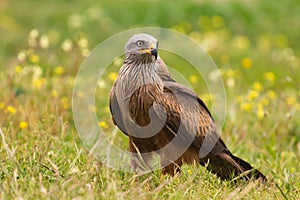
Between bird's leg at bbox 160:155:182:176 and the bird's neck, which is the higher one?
the bird's neck

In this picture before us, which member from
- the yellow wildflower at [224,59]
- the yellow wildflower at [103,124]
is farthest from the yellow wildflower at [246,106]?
the yellow wildflower at [224,59]

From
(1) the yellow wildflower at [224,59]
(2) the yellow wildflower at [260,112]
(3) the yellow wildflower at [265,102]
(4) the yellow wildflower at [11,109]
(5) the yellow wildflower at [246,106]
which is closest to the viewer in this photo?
(4) the yellow wildflower at [11,109]

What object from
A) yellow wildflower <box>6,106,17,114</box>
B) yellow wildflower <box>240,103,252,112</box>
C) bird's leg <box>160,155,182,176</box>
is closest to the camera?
bird's leg <box>160,155,182,176</box>

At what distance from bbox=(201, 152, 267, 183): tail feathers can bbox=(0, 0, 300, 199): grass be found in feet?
0.57

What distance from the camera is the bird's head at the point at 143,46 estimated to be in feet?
17.1

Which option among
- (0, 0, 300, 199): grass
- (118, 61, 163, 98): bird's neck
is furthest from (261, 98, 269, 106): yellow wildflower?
(118, 61, 163, 98): bird's neck

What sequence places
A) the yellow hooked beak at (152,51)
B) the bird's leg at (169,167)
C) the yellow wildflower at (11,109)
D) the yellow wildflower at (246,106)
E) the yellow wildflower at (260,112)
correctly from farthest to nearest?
1. the yellow wildflower at (246,106)
2. the yellow wildflower at (260,112)
3. the yellow wildflower at (11,109)
4. the bird's leg at (169,167)
5. the yellow hooked beak at (152,51)

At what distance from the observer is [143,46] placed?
5.26 meters

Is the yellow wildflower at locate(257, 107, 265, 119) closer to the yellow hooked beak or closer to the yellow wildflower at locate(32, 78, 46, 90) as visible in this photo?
the yellow hooked beak

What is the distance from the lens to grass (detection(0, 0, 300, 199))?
15.0 ft

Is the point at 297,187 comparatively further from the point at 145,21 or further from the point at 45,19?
the point at 45,19

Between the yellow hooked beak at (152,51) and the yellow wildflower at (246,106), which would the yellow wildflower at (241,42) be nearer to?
the yellow wildflower at (246,106)

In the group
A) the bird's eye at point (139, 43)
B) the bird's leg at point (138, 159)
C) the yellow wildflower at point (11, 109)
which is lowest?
the bird's leg at point (138, 159)

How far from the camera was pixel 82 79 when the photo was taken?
7504mm
